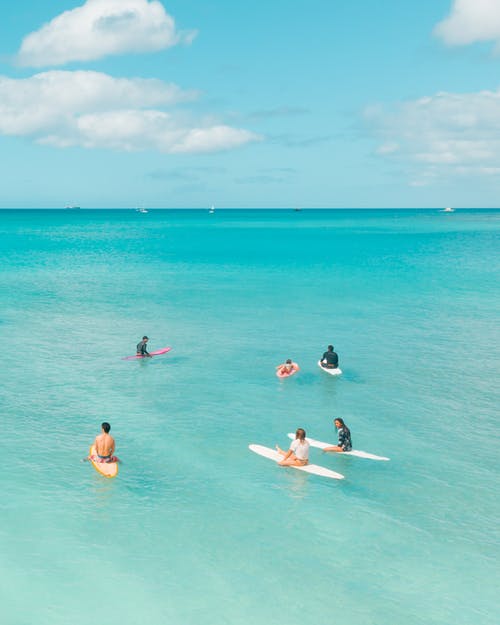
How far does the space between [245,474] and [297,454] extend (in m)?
1.98

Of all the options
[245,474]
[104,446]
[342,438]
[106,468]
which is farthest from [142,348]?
[342,438]

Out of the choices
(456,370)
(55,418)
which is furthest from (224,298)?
(55,418)

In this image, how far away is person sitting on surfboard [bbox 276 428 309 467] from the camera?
65.7 ft

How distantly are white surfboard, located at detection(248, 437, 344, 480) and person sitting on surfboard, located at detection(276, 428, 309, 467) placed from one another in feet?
0.81

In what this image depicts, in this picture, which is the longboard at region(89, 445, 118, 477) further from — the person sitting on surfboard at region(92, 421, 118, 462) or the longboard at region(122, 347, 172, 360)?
the longboard at region(122, 347, 172, 360)

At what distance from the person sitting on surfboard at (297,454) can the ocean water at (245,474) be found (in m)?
0.41

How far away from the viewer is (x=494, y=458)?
2114cm

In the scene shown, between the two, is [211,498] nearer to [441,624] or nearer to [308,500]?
[308,500]

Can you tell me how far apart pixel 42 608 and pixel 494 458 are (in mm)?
16093

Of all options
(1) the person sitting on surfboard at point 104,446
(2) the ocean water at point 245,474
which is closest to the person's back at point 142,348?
(2) the ocean water at point 245,474

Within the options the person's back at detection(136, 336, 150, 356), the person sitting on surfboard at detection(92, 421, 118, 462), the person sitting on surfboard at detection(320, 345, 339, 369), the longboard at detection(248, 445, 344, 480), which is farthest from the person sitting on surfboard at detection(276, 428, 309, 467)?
the person's back at detection(136, 336, 150, 356)

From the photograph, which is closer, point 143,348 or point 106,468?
point 106,468

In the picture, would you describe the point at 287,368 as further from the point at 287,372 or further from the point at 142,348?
the point at 142,348

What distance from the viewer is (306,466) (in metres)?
20.3
